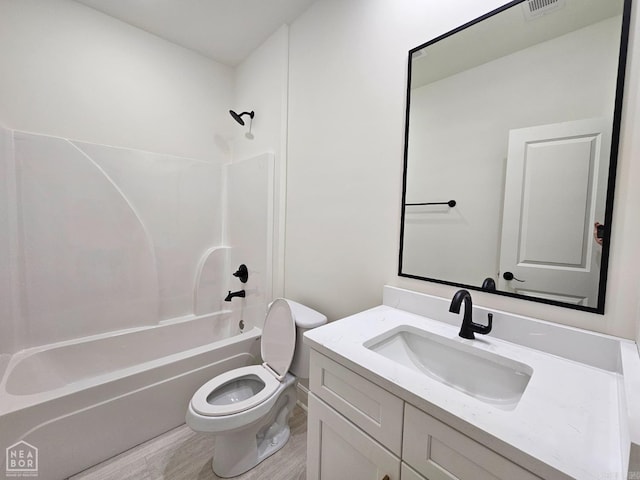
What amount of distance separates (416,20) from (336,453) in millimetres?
1830

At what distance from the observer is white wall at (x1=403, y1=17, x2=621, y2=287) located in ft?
2.69

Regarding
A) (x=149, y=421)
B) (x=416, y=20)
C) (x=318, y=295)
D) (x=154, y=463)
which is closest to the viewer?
(x=416, y=20)

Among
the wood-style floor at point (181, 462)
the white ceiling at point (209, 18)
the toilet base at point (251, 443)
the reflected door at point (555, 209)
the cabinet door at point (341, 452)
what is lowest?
the wood-style floor at point (181, 462)

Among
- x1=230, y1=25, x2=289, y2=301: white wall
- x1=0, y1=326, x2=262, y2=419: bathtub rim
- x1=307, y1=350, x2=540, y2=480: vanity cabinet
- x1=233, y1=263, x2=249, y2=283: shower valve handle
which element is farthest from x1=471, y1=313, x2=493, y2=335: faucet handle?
x1=233, y1=263, x2=249, y2=283: shower valve handle

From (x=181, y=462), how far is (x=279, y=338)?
32.0 inches

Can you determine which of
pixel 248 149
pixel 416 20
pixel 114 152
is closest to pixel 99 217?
pixel 114 152

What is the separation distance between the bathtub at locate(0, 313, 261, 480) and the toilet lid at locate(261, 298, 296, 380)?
33 centimetres

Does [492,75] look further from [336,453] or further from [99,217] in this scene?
[99,217]

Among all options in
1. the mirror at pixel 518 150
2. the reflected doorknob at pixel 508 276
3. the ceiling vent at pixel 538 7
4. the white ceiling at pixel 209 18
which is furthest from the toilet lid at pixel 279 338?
the white ceiling at pixel 209 18

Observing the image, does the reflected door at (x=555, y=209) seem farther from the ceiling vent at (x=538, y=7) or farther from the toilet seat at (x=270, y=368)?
the toilet seat at (x=270, y=368)

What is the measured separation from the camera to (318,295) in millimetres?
1687

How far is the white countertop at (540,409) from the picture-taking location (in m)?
0.47

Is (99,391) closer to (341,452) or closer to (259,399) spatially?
(259,399)

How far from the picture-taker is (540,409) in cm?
59
